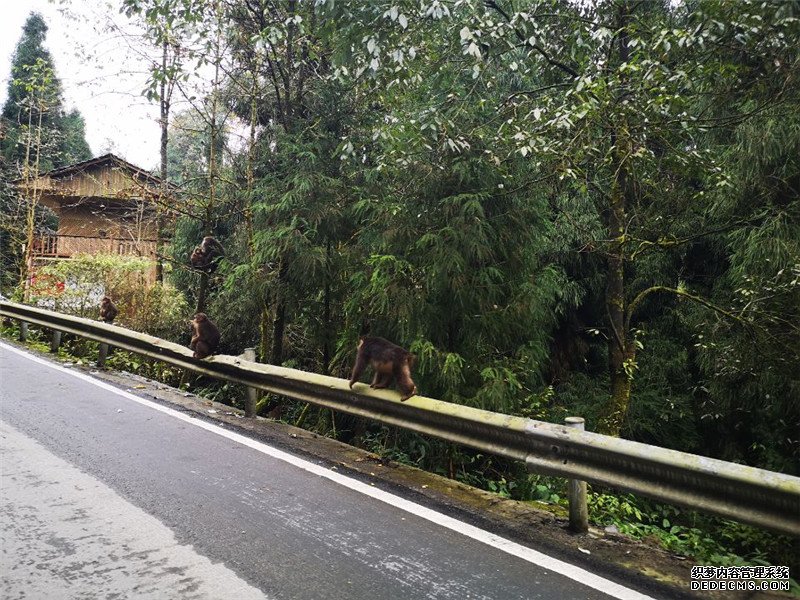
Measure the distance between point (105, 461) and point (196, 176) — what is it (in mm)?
6976

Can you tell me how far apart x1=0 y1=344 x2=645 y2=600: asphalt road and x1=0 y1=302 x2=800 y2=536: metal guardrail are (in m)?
0.58

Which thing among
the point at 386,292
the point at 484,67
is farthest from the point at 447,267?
the point at 484,67

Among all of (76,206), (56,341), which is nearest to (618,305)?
(56,341)

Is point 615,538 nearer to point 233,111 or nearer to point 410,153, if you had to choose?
point 410,153

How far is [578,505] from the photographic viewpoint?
12.0ft

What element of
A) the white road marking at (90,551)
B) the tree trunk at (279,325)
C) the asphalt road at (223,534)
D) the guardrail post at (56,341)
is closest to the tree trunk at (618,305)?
the asphalt road at (223,534)

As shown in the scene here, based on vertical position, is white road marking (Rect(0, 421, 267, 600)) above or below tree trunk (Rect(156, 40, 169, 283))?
below

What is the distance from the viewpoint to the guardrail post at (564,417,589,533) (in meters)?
3.65

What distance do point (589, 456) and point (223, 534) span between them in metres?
2.25

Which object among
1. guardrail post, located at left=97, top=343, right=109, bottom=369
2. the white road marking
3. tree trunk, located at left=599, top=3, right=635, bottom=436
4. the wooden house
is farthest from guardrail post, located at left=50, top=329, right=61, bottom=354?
tree trunk, located at left=599, top=3, right=635, bottom=436

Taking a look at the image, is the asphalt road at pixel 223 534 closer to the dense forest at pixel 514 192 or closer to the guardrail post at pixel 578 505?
the guardrail post at pixel 578 505

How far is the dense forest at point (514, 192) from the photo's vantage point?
580 centimetres

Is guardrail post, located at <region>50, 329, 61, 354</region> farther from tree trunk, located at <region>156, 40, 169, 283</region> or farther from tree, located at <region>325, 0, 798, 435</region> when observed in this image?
tree, located at <region>325, 0, 798, 435</region>

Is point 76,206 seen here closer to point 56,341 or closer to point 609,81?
point 56,341
